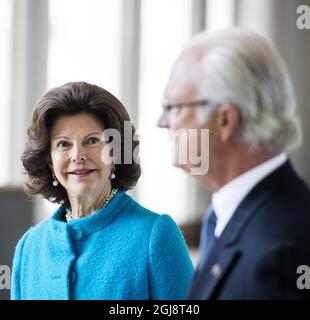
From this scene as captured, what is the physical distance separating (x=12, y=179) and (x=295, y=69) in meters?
0.55

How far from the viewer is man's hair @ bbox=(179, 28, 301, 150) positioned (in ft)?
2.49

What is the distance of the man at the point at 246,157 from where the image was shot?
0.75 meters

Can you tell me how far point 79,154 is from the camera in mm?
964

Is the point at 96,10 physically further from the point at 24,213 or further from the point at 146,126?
the point at 24,213

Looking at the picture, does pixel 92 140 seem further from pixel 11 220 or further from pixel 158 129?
pixel 11 220

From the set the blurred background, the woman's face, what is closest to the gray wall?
the blurred background

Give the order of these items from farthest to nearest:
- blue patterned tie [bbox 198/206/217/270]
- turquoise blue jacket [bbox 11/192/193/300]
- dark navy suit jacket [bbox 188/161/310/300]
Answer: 1. turquoise blue jacket [bbox 11/192/193/300]
2. blue patterned tie [bbox 198/206/217/270]
3. dark navy suit jacket [bbox 188/161/310/300]
